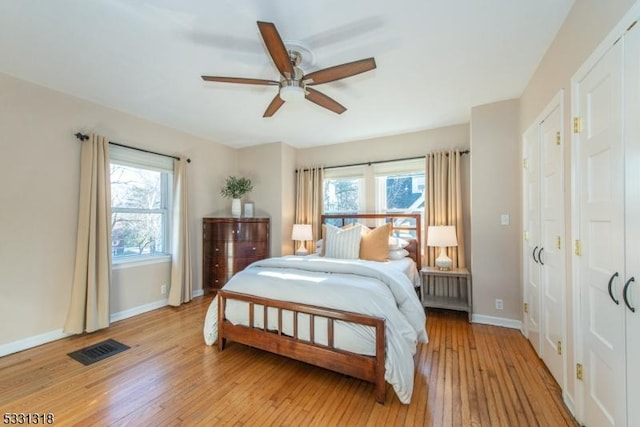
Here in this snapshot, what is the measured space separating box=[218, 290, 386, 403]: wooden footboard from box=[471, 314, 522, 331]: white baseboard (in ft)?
6.56

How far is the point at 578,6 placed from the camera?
64.3 inches

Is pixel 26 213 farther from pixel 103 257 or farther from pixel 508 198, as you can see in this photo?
pixel 508 198

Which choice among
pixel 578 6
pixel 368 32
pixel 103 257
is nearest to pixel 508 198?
pixel 578 6

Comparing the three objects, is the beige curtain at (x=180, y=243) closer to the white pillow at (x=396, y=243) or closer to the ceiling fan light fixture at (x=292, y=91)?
the ceiling fan light fixture at (x=292, y=91)

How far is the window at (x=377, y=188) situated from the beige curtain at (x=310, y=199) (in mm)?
150

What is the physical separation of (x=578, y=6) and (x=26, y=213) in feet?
15.4

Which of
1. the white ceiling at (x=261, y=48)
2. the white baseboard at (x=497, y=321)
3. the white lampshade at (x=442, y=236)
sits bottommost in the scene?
the white baseboard at (x=497, y=321)

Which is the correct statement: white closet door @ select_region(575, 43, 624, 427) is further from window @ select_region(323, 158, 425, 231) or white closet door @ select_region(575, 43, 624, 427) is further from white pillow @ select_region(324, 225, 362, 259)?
window @ select_region(323, 158, 425, 231)

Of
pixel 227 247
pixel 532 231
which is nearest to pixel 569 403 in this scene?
pixel 532 231

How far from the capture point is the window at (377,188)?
4.11 m

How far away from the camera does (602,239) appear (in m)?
1.37

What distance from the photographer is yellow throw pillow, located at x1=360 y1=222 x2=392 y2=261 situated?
347 centimetres

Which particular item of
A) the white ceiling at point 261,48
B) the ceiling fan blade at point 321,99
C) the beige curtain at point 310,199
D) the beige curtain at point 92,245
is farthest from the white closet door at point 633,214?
the beige curtain at point 92,245

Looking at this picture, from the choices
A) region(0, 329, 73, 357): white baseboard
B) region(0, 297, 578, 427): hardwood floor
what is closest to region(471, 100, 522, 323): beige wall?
region(0, 297, 578, 427): hardwood floor
